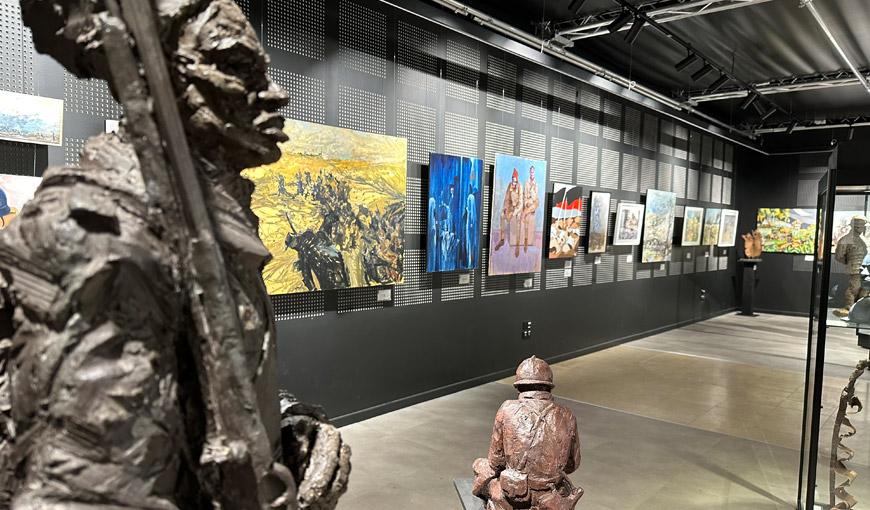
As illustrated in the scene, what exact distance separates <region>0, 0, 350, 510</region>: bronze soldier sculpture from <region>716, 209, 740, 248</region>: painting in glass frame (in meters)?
15.7

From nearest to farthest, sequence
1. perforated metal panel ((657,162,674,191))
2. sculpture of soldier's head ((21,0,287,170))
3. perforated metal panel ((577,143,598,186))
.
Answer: sculpture of soldier's head ((21,0,287,170)) → perforated metal panel ((577,143,598,186)) → perforated metal panel ((657,162,674,191))

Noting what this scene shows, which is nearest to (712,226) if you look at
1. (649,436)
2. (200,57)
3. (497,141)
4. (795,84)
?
(795,84)

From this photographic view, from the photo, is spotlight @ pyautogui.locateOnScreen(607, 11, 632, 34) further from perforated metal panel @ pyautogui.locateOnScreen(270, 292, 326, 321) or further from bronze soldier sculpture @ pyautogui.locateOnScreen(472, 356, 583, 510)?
bronze soldier sculpture @ pyautogui.locateOnScreen(472, 356, 583, 510)

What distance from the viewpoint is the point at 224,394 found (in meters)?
1.16

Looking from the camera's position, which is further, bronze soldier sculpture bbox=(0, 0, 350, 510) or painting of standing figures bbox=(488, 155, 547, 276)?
painting of standing figures bbox=(488, 155, 547, 276)

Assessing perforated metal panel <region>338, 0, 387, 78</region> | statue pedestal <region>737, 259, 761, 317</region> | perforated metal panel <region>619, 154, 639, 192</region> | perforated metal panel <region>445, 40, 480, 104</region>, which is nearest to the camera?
perforated metal panel <region>338, 0, 387, 78</region>

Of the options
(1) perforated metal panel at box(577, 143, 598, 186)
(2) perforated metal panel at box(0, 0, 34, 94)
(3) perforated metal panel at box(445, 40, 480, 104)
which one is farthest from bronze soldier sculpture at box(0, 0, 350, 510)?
(1) perforated metal panel at box(577, 143, 598, 186)

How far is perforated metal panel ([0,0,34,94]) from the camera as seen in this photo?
3754 millimetres

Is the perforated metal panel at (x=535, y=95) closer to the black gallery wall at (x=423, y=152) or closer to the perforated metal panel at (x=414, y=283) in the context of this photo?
the black gallery wall at (x=423, y=152)

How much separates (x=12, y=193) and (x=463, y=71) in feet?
15.6

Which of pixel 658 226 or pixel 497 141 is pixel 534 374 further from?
pixel 658 226

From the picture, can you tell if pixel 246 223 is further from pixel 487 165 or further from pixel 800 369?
pixel 800 369

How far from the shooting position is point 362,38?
19.5 feet

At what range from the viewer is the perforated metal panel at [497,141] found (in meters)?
7.66
